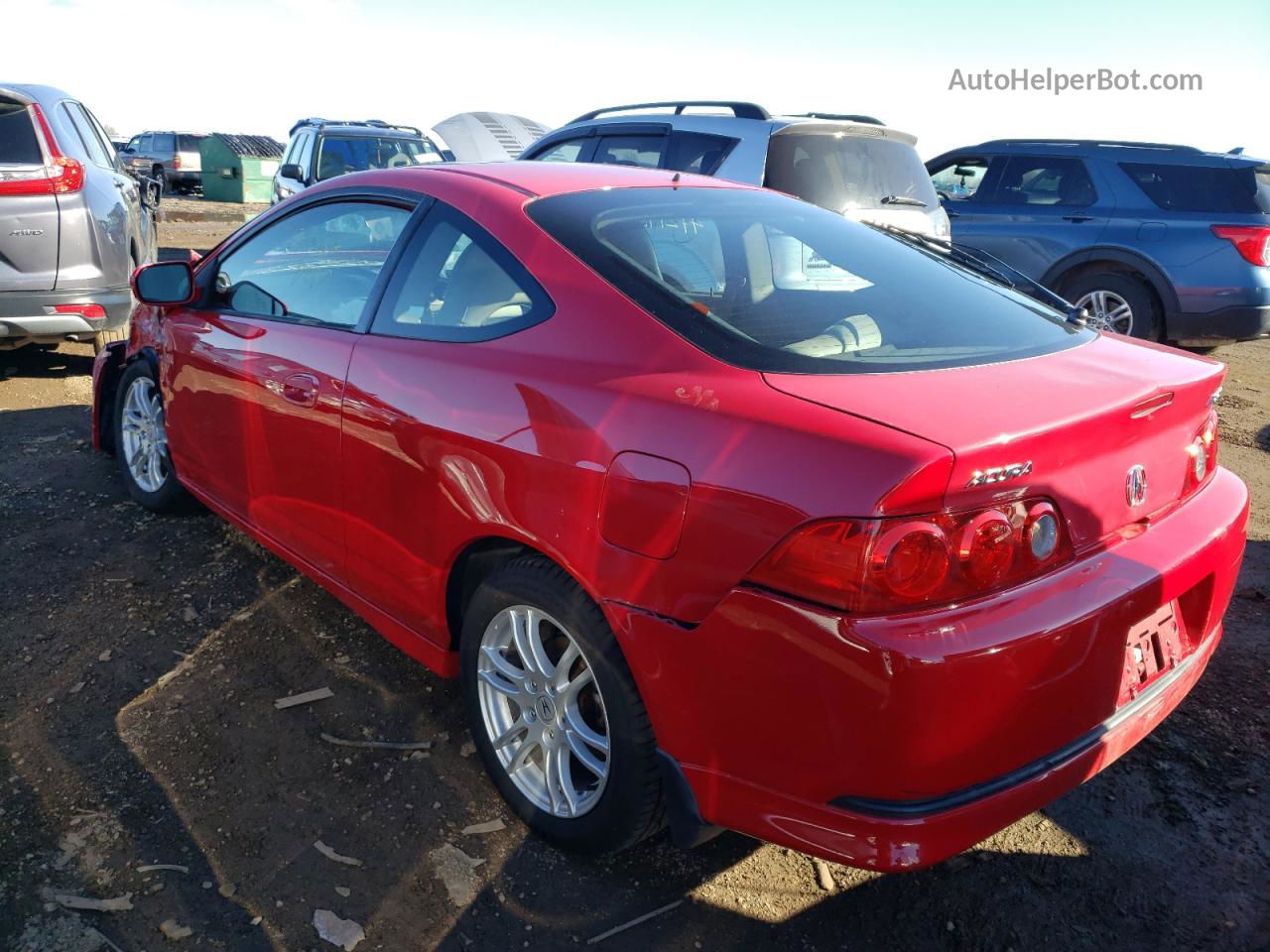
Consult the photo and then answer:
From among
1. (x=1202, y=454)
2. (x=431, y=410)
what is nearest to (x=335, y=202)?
(x=431, y=410)

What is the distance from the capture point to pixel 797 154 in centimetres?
588

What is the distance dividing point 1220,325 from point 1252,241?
647 millimetres

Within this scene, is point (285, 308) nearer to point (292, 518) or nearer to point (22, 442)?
point (292, 518)

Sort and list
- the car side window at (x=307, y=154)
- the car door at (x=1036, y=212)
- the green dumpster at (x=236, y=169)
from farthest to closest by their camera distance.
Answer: the green dumpster at (x=236, y=169) → the car side window at (x=307, y=154) → the car door at (x=1036, y=212)

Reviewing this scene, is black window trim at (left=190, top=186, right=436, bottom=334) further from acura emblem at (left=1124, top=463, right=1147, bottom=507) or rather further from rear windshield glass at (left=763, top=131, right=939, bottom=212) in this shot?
rear windshield glass at (left=763, top=131, right=939, bottom=212)

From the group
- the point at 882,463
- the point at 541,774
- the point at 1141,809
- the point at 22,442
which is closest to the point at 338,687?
the point at 541,774

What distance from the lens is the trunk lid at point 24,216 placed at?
5.67 metres

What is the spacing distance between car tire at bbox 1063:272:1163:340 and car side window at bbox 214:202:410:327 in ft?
21.2

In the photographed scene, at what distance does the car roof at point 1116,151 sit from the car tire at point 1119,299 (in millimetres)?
958

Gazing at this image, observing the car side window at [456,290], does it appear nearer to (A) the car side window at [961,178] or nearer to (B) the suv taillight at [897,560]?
(B) the suv taillight at [897,560]

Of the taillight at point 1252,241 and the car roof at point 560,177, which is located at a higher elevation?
the car roof at point 560,177

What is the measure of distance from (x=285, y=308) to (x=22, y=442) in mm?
2976

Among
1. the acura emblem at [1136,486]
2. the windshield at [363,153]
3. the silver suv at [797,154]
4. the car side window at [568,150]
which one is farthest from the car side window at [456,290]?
the windshield at [363,153]

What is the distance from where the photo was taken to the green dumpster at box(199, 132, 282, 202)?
26172 mm
